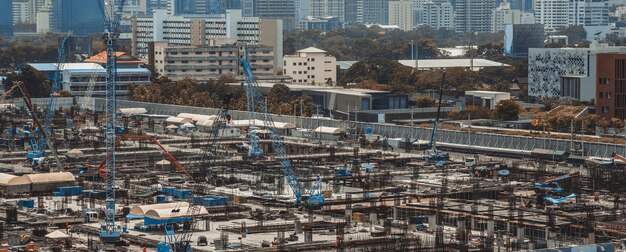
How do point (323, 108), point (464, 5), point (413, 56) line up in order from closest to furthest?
1. point (323, 108)
2. point (413, 56)
3. point (464, 5)

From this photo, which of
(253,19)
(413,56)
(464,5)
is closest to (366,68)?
(253,19)

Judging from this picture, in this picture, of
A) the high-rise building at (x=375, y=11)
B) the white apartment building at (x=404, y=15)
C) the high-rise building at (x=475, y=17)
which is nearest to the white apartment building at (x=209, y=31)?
the high-rise building at (x=475, y=17)

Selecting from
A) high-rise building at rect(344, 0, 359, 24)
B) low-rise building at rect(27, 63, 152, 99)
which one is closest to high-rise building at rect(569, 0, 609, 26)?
high-rise building at rect(344, 0, 359, 24)

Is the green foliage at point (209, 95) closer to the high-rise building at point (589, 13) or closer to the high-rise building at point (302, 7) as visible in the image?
the high-rise building at point (589, 13)

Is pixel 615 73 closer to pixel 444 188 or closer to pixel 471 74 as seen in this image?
pixel 444 188

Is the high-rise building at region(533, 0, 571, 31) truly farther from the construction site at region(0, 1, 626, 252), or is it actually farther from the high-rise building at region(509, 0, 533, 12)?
the construction site at region(0, 1, 626, 252)
